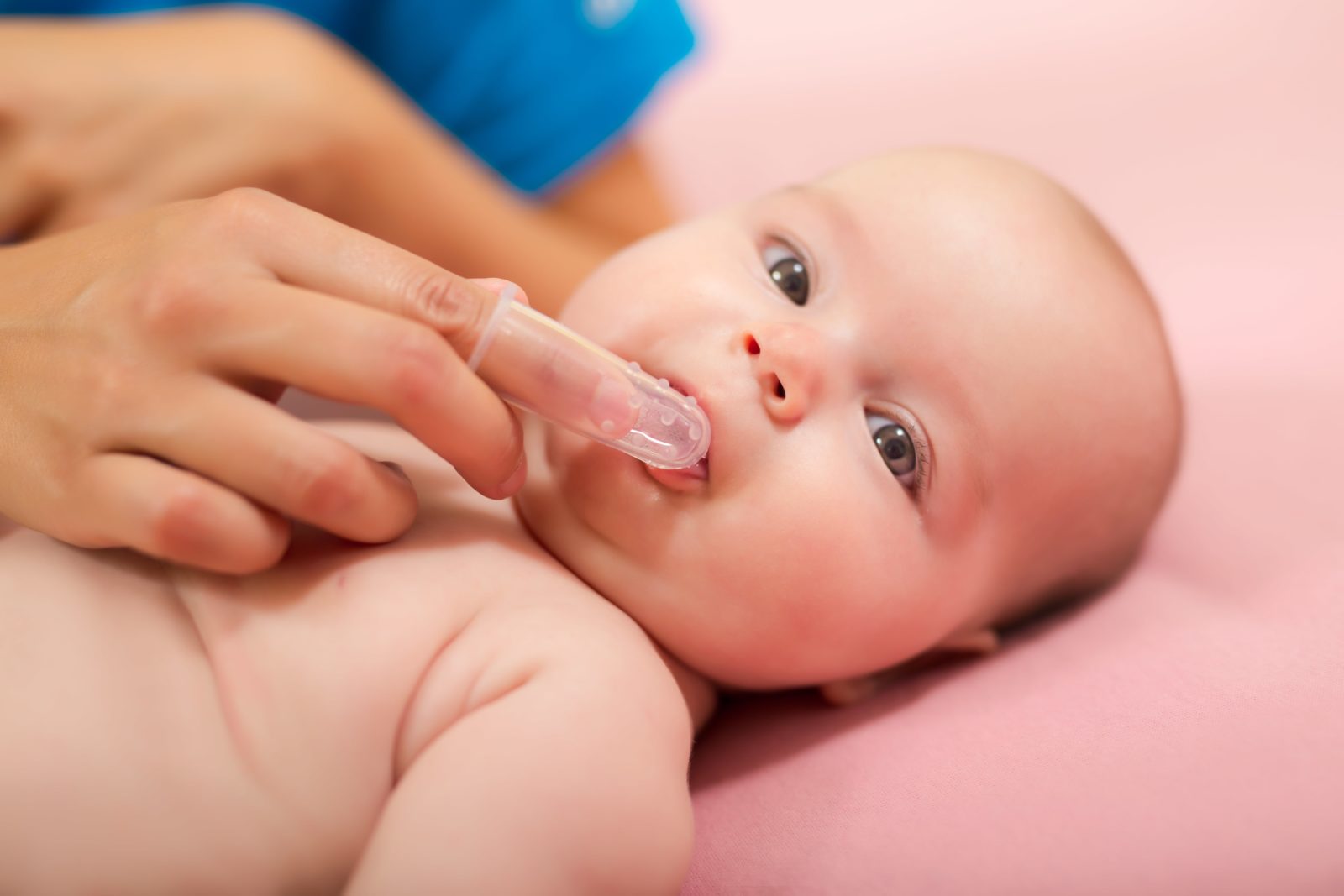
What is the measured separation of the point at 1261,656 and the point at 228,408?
2.99ft

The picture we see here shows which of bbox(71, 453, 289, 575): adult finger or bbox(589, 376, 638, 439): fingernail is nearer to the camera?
bbox(71, 453, 289, 575): adult finger

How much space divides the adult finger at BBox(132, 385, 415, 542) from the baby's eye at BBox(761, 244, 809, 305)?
47cm

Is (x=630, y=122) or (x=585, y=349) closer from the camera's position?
(x=585, y=349)

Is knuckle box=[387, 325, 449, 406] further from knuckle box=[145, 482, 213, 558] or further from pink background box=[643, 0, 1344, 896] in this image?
pink background box=[643, 0, 1344, 896]

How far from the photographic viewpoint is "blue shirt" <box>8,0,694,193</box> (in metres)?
1.69

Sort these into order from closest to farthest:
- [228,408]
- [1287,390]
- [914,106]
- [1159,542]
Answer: [228,408], [1159,542], [1287,390], [914,106]

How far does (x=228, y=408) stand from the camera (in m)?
0.78

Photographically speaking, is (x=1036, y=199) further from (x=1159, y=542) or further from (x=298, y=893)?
(x=298, y=893)

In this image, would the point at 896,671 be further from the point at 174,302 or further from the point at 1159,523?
the point at 174,302

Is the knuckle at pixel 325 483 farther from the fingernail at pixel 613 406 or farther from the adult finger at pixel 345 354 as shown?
the fingernail at pixel 613 406

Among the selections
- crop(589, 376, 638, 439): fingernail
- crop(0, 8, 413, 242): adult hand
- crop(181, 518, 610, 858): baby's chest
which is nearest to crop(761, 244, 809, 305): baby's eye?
crop(589, 376, 638, 439): fingernail

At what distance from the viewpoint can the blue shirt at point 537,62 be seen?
169cm

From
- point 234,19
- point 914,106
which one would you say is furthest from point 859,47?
point 234,19

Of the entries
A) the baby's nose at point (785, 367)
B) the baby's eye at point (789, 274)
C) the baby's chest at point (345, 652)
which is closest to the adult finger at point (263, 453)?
the baby's chest at point (345, 652)
